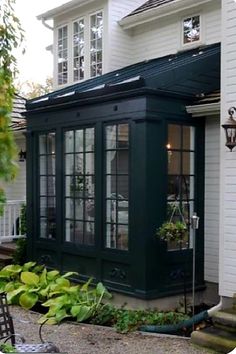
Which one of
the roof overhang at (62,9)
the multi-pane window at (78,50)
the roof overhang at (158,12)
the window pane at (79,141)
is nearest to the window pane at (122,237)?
the window pane at (79,141)

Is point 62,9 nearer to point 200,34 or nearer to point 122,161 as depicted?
point 200,34

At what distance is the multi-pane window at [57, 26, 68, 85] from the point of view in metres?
10.9

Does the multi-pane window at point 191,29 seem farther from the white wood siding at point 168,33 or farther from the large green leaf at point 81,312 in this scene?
the large green leaf at point 81,312

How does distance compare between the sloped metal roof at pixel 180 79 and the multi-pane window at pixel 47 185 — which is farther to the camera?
the multi-pane window at pixel 47 185

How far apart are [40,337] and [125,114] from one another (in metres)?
3.09

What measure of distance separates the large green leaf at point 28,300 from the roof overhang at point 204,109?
3432 mm

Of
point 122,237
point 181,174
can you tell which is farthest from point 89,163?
point 181,174

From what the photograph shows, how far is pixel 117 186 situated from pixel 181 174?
0.93 m

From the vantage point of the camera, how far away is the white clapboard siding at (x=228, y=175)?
5.68 meters

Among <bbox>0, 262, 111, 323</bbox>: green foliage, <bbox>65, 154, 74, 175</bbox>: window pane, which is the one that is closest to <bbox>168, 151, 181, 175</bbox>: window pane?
<bbox>65, 154, 74, 175</bbox>: window pane

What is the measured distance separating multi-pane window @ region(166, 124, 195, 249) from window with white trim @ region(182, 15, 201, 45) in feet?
8.96

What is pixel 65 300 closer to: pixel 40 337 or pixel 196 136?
pixel 40 337

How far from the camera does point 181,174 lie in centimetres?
689

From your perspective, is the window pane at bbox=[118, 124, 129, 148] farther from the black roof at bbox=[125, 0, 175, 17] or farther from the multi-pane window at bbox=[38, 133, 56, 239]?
the black roof at bbox=[125, 0, 175, 17]
